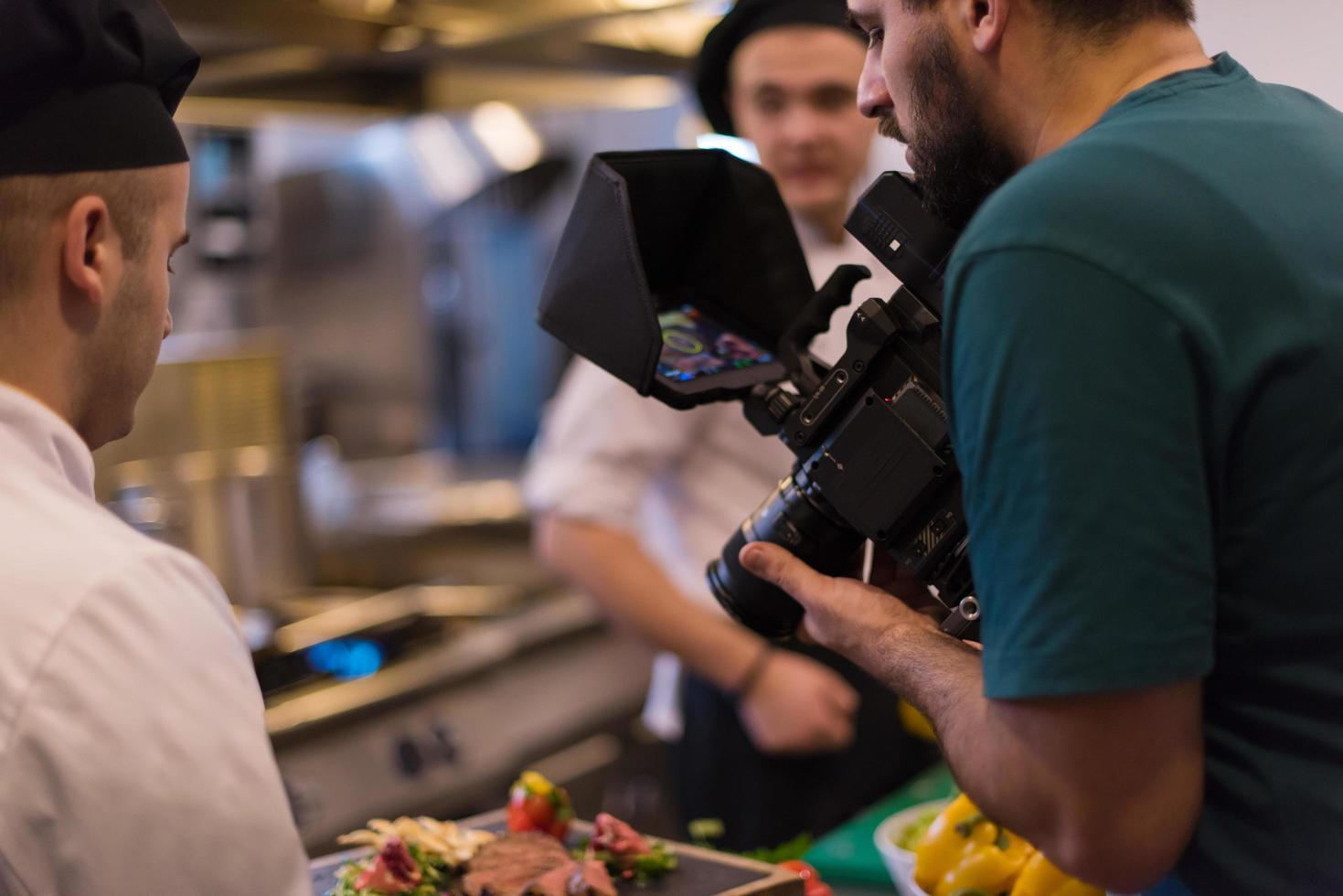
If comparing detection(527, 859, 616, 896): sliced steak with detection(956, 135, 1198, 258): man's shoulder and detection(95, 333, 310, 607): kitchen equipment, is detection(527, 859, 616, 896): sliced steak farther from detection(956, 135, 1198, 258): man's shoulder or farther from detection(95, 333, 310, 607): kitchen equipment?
Result: detection(95, 333, 310, 607): kitchen equipment

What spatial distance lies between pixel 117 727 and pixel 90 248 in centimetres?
30

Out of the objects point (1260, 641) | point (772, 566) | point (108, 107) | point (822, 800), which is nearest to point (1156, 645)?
point (1260, 641)

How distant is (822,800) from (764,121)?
3.11 ft

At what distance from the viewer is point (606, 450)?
6.54ft

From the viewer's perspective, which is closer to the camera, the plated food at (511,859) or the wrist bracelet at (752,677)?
the plated food at (511,859)

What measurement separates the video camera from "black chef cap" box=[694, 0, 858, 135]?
618 millimetres

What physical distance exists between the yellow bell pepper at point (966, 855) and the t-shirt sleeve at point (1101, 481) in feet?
1.69

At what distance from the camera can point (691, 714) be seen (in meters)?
2.09

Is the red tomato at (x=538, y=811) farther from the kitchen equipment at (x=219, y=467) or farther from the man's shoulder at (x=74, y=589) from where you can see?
the kitchen equipment at (x=219, y=467)

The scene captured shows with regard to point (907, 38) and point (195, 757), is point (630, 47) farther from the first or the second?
point (195, 757)

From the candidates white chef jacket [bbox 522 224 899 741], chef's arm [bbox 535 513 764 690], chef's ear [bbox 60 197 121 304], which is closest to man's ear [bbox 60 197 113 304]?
chef's ear [bbox 60 197 121 304]

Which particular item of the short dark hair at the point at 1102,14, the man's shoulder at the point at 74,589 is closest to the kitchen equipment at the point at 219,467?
the man's shoulder at the point at 74,589

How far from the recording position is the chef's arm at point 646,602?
198 centimetres

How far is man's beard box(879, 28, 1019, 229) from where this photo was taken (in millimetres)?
904
